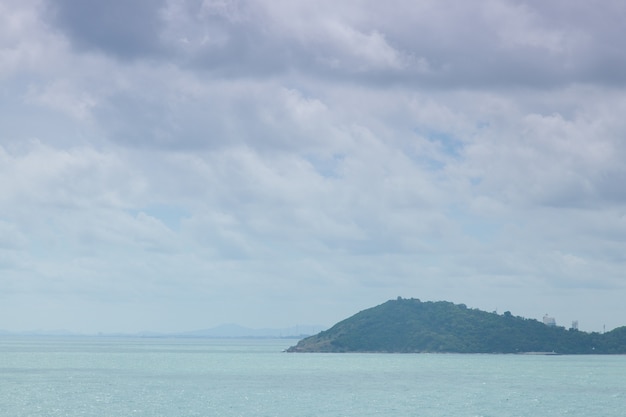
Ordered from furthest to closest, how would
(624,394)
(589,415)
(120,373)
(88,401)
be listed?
(120,373) → (624,394) → (88,401) → (589,415)

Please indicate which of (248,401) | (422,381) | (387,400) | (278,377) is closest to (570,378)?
(422,381)

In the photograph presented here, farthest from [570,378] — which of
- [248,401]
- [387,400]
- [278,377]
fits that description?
[248,401]

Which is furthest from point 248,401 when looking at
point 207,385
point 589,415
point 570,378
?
point 570,378

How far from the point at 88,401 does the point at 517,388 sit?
72.8 meters

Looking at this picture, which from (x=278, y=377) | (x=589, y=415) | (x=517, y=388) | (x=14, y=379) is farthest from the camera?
(x=278, y=377)

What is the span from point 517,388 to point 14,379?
9061 centimetres

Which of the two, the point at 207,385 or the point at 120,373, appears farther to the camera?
the point at 120,373

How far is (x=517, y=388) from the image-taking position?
15200 centimetres

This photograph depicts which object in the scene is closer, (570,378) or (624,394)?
(624,394)

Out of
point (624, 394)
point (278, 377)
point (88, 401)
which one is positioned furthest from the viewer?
point (278, 377)

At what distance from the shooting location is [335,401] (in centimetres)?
12331

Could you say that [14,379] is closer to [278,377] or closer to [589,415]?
[278,377]

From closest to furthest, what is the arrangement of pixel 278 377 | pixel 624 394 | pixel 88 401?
pixel 88 401, pixel 624 394, pixel 278 377

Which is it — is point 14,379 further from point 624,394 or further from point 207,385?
point 624,394
